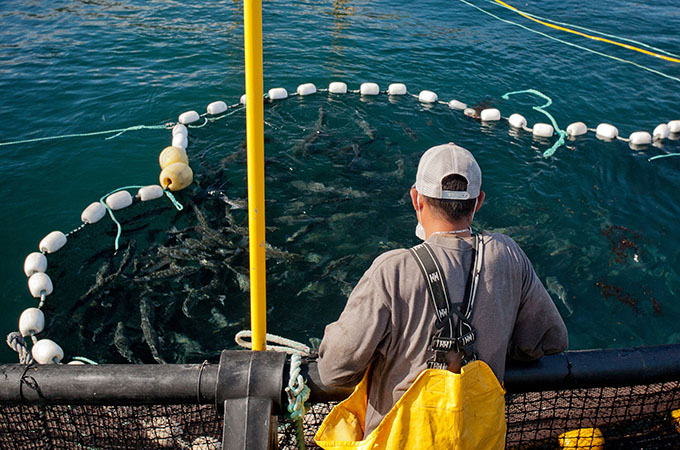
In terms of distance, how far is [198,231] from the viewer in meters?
8.32

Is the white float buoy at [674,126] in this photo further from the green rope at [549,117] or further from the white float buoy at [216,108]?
the white float buoy at [216,108]

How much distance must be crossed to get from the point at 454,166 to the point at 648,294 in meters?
7.07

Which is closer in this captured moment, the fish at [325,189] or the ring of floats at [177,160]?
the ring of floats at [177,160]

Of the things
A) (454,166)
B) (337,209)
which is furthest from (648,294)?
(454,166)

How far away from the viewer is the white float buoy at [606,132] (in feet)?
38.9

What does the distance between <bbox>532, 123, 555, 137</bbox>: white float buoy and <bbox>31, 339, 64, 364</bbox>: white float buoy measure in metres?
10.7

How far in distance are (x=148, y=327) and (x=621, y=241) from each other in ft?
25.8

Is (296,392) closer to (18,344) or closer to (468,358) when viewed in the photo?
(468,358)

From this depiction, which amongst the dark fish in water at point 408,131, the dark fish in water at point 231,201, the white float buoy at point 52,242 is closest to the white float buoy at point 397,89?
the dark fish in water at point 408,131

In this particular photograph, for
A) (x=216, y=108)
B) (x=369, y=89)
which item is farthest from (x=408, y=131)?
(x=216, y=108)

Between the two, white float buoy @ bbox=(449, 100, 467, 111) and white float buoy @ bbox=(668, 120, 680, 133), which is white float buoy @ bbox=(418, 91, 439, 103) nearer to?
white float buoy @ bbox=(449, 100, 467, 111)

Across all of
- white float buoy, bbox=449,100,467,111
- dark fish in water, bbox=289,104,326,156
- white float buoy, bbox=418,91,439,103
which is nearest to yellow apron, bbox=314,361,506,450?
dark fish in water, bbox=289,104,326,156

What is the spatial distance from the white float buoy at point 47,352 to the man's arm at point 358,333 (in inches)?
205

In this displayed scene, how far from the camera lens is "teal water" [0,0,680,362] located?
287 inches
